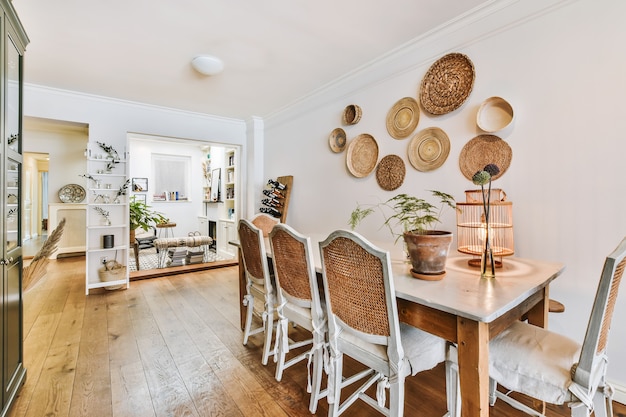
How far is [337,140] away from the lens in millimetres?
3350

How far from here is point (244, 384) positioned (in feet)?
6.15

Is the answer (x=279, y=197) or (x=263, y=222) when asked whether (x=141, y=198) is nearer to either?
(x=279, y=197)

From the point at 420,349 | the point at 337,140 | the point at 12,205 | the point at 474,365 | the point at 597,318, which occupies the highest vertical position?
the point at 337,140

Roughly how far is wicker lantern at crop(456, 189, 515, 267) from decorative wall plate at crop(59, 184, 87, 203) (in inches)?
267

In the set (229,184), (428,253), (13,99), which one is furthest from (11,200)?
(229,184)

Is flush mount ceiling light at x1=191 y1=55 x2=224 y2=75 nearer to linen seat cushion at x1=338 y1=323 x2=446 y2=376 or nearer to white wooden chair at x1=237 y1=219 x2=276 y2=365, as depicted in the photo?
white wooden chair at x1=237 y1=219 x2=276 y2=365

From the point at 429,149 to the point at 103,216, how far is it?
401cm

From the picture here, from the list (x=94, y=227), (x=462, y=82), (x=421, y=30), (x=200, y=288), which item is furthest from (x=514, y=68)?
(x=94, y=227)

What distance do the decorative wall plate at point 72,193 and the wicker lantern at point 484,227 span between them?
22.3 feet

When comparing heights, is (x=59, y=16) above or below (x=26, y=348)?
above

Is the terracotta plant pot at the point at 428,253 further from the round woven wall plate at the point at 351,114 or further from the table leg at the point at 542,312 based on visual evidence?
the round woven wall plate at the point at 351,114

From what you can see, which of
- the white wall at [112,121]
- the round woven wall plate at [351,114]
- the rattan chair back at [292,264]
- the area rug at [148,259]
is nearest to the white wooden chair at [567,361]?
the rattan chair back at [292,264]

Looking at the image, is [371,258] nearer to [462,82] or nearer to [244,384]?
[244,384]

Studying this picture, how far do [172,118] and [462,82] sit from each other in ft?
12.5
